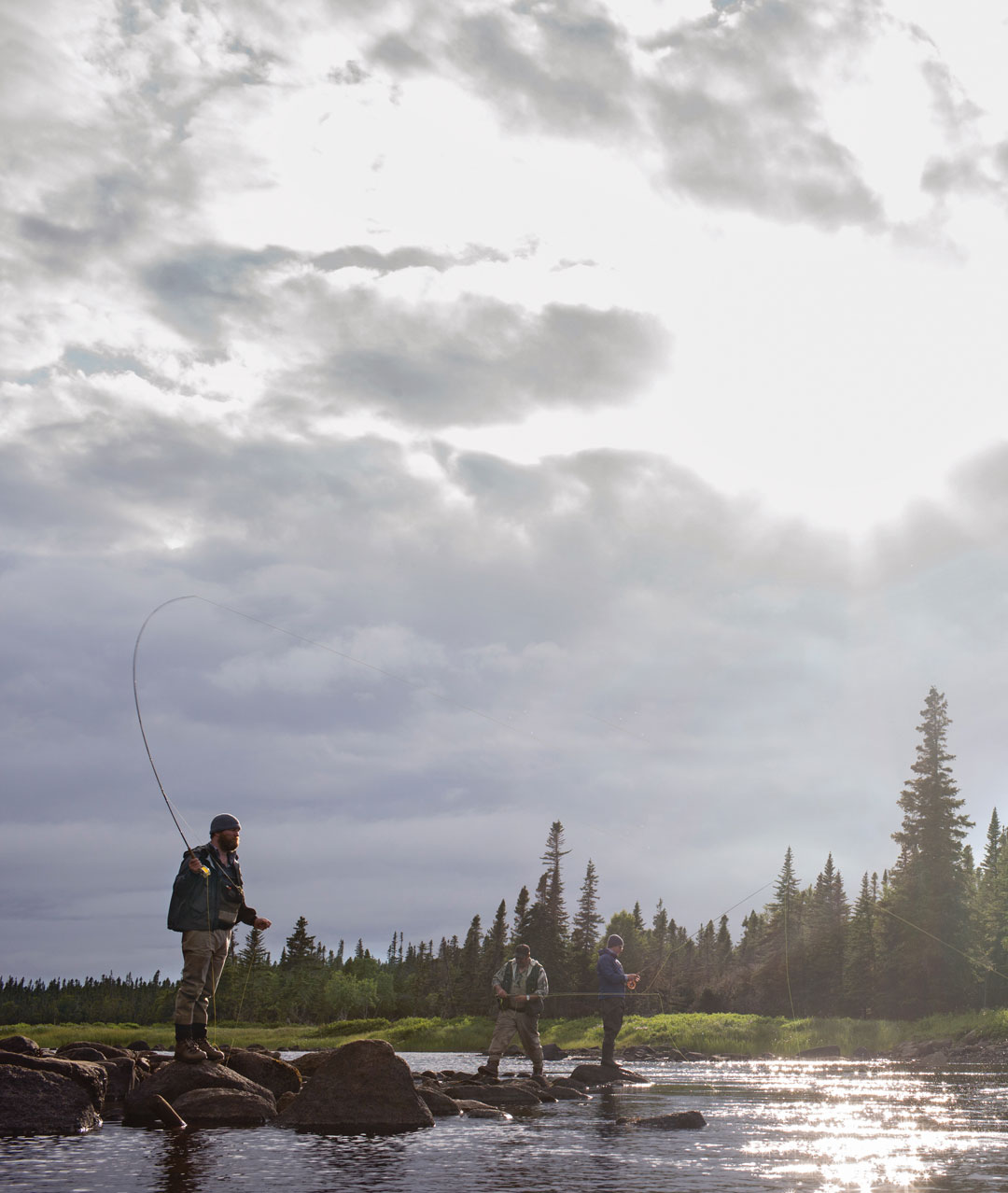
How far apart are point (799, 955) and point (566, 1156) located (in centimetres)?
7211

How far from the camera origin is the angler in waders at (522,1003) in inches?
726

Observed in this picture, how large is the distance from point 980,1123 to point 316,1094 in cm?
853

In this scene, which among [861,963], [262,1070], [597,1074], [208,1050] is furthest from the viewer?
[861,963]

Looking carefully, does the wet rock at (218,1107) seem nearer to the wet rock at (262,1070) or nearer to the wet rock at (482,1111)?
the wet rock at (262,1070)

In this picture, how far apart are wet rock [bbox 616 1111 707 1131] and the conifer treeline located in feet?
41.3

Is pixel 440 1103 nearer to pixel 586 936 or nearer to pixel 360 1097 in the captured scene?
pixel 360 1097

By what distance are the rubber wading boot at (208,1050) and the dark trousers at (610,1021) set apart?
30.1 ft

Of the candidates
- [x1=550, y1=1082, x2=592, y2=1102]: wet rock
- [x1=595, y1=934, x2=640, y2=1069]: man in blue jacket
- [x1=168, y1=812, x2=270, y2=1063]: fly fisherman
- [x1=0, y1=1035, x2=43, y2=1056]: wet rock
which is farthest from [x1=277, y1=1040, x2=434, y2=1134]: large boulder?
[x1=595, y1=934, x2=640, y2=1069]: man in blue jacket

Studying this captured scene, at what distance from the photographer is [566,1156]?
9891 mm

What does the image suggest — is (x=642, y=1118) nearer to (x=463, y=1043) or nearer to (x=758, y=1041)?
(x=758, y=1041)

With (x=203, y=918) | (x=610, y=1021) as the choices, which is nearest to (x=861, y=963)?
(x=610, y=1021)

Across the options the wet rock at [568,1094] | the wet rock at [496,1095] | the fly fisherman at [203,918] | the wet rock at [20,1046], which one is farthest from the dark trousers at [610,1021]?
the wet rock at [20,1046]

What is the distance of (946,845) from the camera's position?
2234 inches

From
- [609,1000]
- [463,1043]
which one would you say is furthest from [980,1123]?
[463,1043]
